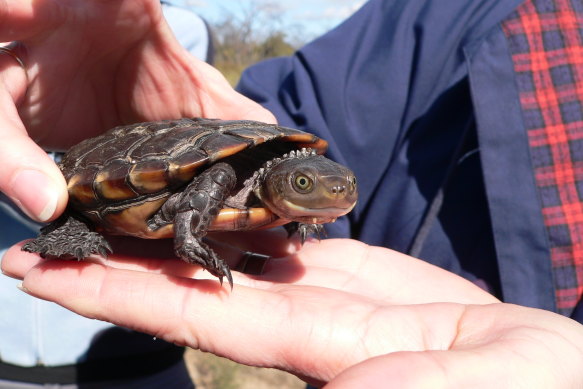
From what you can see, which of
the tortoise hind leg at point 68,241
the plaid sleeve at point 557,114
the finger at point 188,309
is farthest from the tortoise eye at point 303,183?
the plaid sleeve at point 557,114

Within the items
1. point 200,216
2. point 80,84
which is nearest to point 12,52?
point 80,84

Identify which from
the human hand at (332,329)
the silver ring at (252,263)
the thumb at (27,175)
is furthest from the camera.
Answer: the silver ring at (252,263)

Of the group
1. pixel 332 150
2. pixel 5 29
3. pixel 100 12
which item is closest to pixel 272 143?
pixel 332 150

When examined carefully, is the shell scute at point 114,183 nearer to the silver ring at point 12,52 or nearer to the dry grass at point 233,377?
the silver ring at point 12,52

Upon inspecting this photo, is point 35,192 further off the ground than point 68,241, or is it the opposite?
point 35,192

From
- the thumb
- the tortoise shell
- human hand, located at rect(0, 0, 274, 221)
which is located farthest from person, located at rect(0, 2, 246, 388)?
the thumb

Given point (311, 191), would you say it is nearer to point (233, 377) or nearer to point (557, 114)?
point (557, 114)

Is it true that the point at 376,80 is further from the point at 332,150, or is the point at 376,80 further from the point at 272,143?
the point at 272,143
